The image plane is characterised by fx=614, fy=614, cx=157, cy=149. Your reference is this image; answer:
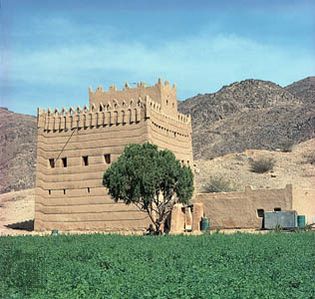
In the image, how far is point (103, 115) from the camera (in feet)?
101

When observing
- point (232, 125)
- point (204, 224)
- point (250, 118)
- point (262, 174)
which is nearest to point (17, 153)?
point (232, 125)

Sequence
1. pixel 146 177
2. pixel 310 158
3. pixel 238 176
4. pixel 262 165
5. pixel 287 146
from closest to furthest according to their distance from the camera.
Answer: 1. pixel 146 177
2. pixel 238 176
3. pixel 262 165
4. pixel 310 158
5. pixel 287 146

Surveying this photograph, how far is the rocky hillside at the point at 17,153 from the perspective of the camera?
62719 mm

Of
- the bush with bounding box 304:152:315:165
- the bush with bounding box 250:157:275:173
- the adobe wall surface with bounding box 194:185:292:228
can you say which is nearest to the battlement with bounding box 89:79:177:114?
the adobe wall surface with bounding box 194:185:292:228

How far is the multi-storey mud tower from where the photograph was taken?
1171 inches

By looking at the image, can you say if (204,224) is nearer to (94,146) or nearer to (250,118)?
(94,146)

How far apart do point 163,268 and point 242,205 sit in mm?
16521

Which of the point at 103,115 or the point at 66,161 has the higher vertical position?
the point at 103,115

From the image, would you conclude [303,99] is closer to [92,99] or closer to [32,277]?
[92,99]

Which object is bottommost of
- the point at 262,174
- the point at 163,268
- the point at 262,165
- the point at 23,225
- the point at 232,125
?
the point at 163,268

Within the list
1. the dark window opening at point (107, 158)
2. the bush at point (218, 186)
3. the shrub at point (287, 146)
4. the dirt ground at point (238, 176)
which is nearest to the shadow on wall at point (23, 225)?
the dirt ground at point (238, 176)

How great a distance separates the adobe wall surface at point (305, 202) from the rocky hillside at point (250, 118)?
27.8 meters

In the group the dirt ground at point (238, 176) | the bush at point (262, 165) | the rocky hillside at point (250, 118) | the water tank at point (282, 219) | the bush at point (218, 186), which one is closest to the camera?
the water tank at point (282, 219)

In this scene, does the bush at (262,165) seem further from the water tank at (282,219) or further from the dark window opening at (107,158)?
the dark window opening at (107,158)
